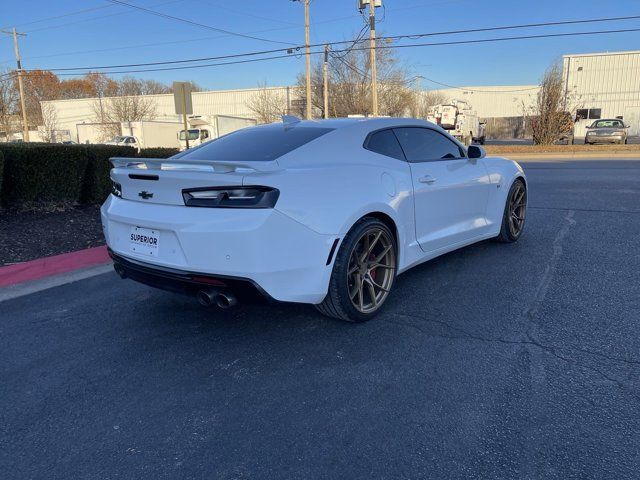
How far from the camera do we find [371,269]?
3.76m

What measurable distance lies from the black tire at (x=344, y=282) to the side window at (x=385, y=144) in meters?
0.63

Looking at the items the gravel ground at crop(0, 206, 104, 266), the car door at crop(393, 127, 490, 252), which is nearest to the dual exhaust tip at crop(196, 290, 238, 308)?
the car door at crop(393, 127, 490, 252)

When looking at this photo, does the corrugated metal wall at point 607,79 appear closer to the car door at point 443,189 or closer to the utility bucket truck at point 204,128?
the utility bucket truck at point 204,128

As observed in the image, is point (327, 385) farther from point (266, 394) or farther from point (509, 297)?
point (509, 297)

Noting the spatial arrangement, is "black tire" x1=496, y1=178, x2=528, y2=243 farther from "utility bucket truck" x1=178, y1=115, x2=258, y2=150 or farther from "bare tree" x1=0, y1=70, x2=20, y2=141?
"bare tree" x1=0, y1=70, x2=20, y2=141

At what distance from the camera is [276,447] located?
2.34 m

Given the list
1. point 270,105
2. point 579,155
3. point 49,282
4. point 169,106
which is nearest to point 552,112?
point 579,155

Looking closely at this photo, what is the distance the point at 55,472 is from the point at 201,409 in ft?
2.36

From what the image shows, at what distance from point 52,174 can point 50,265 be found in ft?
7.76

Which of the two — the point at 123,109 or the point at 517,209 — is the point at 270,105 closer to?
the point at 123,109

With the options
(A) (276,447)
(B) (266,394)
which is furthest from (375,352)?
(A) (276,447)

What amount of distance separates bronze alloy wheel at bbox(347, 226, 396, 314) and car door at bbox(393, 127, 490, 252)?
0.49m

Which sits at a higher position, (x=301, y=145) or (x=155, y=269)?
(x=301, y=145)

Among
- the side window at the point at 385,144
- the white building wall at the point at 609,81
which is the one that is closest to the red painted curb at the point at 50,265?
the side window at the point at 385,144
